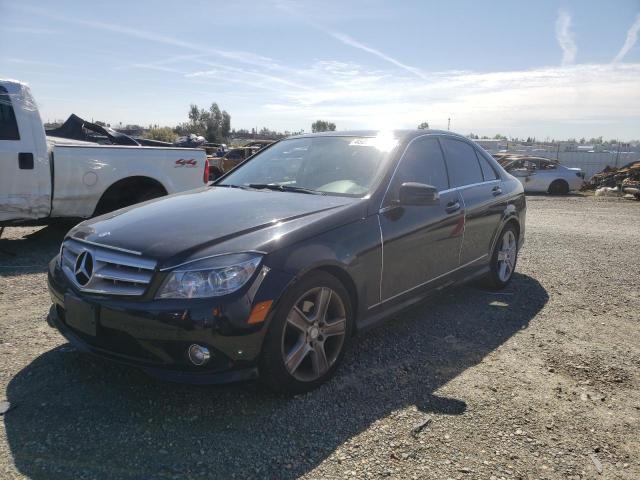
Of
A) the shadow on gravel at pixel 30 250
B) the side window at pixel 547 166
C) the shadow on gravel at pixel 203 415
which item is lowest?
the shadow on gravel at pixel 203 415

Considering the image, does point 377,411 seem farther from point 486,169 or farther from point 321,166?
point 486,169

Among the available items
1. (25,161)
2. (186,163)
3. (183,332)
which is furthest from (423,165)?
A: (25,161)

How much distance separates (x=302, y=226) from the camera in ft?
→ 10.1

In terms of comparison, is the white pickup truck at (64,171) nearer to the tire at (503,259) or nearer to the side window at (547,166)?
the tire at (503,259)

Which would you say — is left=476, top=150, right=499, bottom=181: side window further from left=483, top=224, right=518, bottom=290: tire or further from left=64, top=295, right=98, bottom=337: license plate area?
left=64, top=295, right=98, bottom=337: license plate area

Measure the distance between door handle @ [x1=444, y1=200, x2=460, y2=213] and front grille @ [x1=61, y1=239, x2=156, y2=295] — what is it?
8.37 ft

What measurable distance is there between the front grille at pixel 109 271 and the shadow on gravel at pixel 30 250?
3151 mm

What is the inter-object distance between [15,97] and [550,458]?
6.52 m

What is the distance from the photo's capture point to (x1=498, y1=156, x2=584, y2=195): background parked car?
18375 mm

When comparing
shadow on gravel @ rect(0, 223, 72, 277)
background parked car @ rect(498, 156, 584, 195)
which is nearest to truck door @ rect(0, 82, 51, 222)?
shadow on gravel @ rect(0, 223, 72, 277)

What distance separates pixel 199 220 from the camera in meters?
3.22

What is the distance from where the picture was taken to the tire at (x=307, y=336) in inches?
112

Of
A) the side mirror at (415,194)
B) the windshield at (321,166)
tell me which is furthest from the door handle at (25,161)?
the side mirror at (415,194)

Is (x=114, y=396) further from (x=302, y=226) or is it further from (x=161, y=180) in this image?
(x=161, y=180)
